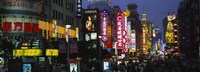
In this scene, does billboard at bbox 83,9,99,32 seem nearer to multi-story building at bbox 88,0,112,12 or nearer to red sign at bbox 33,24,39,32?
multi-story building at bbox 88,0,112,12

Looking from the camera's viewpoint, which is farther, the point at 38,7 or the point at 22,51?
the point at 38,7

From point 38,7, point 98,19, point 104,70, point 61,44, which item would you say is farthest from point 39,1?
point 98,19

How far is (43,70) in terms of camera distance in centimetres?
4003

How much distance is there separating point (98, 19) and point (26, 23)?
67.7 metres

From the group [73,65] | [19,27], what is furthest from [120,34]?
[73,65]

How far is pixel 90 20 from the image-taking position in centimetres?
12500

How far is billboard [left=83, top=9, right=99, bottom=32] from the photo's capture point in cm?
12506

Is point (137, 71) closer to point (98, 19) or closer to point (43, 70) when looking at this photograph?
point (43, 70)

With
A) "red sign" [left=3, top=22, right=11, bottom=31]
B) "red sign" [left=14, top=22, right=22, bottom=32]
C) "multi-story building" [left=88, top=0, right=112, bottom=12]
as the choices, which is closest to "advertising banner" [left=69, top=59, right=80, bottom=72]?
"red sign" [left=14, top=22, right=22, bottom=32]

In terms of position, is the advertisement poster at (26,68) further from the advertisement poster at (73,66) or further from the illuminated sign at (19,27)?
the illuminated sign at (19,27)

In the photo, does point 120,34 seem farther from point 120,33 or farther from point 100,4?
point 100,4

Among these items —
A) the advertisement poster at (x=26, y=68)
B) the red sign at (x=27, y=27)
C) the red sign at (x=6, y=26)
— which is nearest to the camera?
the advertisement poster at (x=26, y=68)

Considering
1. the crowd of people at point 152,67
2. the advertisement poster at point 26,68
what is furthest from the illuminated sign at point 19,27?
the advertisement poster at point 26,68

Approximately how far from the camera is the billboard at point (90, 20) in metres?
125
